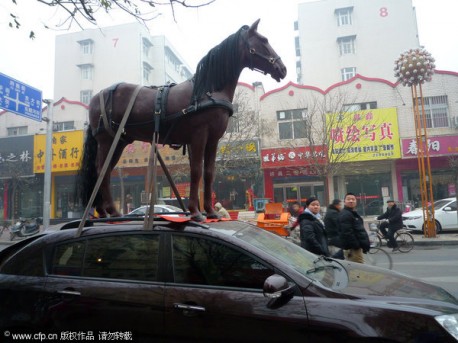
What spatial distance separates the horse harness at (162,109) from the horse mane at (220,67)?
0.12m

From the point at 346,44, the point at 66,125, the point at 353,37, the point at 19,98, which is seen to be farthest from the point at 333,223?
the point at 353,37

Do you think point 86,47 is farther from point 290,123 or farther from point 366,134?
point 366,134

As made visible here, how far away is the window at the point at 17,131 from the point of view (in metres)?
24.5

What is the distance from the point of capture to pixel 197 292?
2260 millimetres

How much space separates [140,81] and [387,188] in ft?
84.9

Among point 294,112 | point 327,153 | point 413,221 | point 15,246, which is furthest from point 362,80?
point 15,246

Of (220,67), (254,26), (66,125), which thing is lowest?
(220,67)

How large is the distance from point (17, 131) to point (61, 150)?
5596 millimetres

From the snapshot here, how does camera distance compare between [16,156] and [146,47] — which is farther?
[146,47]

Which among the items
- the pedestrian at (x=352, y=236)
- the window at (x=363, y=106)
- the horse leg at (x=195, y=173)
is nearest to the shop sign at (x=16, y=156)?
the window at (x=363, y=106)

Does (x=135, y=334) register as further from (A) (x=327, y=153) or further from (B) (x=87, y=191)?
(A) (x=327, y=153)

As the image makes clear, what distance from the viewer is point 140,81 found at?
118 ft

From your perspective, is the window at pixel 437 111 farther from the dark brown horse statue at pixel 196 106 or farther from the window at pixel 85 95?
the window at pixel 85 95

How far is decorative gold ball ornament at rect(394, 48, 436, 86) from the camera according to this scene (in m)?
11.1
